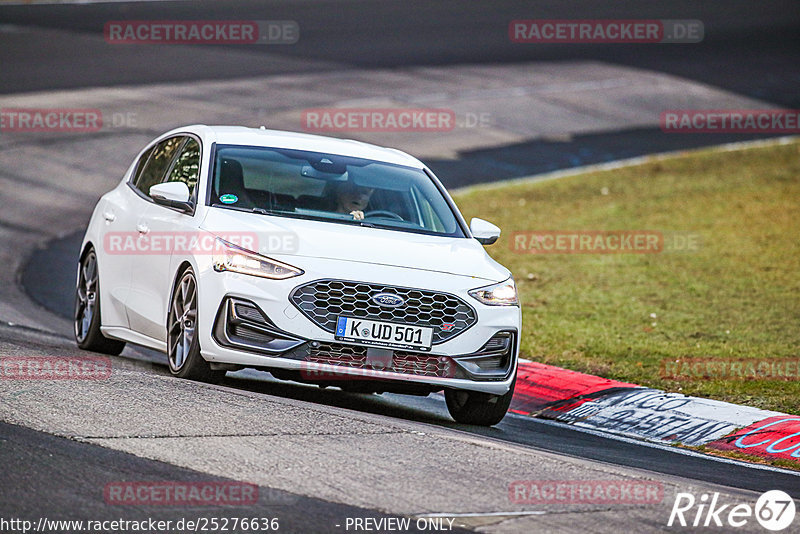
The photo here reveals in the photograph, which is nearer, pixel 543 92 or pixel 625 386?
pixel 625 386

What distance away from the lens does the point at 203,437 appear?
22.5 feet

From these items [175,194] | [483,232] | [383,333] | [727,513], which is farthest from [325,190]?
[727,513]

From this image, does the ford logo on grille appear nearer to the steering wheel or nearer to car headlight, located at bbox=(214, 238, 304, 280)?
car headlight, located at bbox=(214, 238, 304, 280)

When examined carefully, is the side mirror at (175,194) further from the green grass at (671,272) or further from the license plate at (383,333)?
the green grass at (671,272)

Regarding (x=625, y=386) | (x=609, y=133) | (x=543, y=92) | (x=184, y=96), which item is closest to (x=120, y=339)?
(x=625, y=386)

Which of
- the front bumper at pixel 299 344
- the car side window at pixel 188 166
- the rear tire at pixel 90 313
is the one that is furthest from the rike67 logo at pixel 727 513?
the rear tire at pixel 90 313

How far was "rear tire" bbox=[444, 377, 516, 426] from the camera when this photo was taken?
29.3 ft

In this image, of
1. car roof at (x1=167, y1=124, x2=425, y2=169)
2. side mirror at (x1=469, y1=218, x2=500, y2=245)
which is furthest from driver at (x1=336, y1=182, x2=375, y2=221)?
side mirror at (x1=469, y1=218, x2=500, y2=245)

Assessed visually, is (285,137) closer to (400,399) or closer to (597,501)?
(400,399)

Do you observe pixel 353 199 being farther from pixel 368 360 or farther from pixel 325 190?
pixel 368 360

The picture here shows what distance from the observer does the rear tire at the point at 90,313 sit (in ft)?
34.0

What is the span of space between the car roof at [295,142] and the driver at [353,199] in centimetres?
41

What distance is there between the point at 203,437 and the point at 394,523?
1.48m

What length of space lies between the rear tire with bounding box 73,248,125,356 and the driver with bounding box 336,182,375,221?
2193 mm
